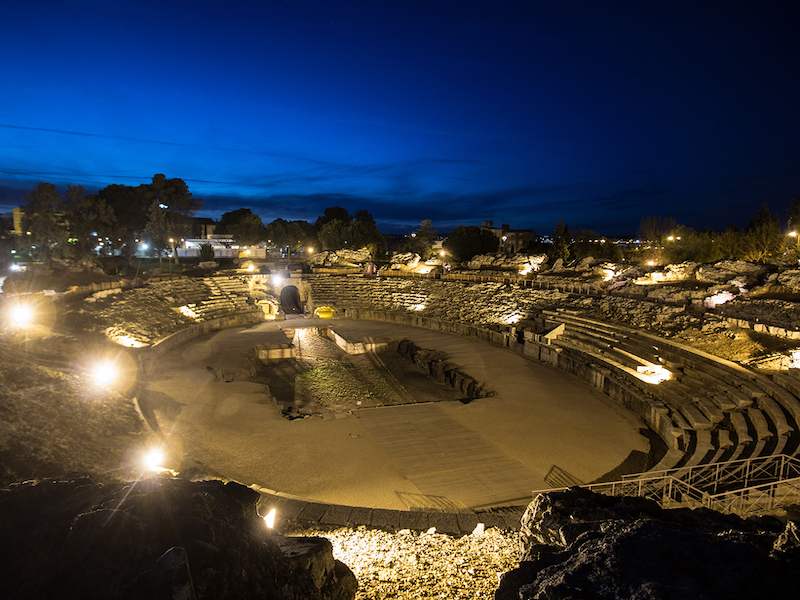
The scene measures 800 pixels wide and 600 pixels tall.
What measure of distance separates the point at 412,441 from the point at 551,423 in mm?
4127

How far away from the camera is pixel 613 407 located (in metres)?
13.2

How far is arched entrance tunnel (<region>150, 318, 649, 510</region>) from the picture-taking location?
28.5ft

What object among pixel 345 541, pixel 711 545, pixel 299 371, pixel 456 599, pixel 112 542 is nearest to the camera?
pixel 711 545

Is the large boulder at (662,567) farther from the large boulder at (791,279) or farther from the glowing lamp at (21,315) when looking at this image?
the large boulder at (791,279)

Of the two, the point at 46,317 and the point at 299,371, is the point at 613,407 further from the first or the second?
the point at 46,317

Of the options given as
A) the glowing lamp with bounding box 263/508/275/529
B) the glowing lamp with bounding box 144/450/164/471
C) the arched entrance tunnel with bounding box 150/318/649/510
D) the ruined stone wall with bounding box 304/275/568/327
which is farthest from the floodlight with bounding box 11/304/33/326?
the ruined stone wall with bounding box 304/275/568/327

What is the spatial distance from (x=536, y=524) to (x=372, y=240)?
45.4 metres

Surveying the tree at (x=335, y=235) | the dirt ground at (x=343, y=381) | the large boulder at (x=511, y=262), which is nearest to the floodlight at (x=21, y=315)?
the dirt ground at (x=343, y=381)

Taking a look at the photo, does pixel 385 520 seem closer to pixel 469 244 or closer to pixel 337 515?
pixel 337 515

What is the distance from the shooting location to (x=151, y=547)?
3.10m

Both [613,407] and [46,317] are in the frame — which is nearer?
[613,407]

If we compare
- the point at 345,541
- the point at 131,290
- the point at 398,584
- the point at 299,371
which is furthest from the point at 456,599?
the point at 131,290

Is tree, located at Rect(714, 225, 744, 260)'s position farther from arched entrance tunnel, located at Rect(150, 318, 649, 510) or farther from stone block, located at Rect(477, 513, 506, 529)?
stone block, located at Rect(477, 513, 506, 529)

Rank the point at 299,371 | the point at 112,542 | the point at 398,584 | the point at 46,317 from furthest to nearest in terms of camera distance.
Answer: the point at 299,371 → the point at 46,317 → the point at 398,584 → the point at 112,542
